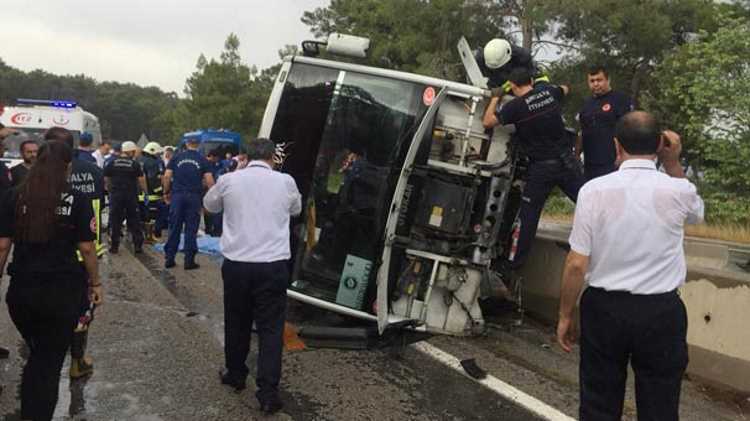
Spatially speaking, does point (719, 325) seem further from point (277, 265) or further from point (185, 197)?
point (185, 197)

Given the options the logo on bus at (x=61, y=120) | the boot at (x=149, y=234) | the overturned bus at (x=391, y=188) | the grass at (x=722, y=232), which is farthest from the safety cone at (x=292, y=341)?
the logo on bus at (x=61, y=120)

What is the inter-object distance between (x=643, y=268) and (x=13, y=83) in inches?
4002

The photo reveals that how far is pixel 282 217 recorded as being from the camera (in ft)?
12.9

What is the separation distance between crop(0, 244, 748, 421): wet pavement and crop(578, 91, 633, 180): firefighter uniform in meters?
1.61

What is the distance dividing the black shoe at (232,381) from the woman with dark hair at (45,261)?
1094 millimetres

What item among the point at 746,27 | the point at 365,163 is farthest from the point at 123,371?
the point at 746,27

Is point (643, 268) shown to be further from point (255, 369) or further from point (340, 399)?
point (255, 369)

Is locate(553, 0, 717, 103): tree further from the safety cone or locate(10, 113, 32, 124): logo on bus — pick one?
the safety cone

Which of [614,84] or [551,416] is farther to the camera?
[614,84]

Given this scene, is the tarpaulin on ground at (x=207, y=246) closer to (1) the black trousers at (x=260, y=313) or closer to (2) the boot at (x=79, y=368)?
(2) the boot at (x=79, y=368)

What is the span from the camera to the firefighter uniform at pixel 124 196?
372 inches

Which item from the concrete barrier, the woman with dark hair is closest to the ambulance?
the woman with dark hair

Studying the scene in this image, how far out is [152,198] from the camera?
1130 centimetres

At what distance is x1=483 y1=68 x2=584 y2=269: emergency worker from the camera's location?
201 inches
